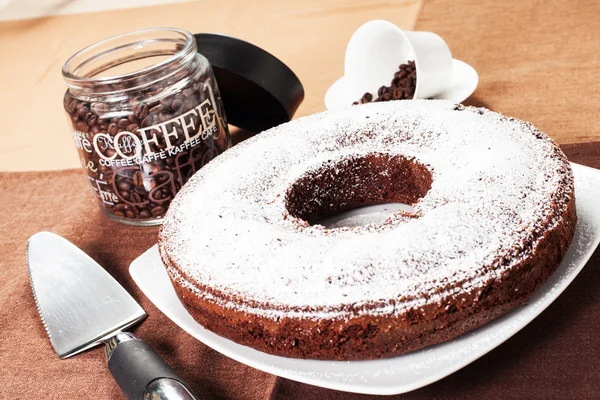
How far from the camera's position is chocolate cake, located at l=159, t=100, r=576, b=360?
0.83 m

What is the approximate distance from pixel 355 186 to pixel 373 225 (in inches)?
10.0

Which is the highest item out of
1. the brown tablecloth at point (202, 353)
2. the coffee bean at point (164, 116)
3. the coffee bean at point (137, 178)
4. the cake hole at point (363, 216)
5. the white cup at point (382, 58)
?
the coffee bean at point (164, 116)

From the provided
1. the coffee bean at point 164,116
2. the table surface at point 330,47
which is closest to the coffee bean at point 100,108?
the coffee bean at point 164,116

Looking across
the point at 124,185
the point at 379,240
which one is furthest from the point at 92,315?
the point at 379,240

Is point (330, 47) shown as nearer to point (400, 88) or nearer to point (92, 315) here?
point (400, 88)

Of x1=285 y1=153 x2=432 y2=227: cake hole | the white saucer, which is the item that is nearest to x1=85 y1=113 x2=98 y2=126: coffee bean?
x1=285 y1=153 x2=432 y2=227: cake hole

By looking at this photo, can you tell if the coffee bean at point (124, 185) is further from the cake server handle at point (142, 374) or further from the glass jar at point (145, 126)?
the cake server handle at point (142, 374)

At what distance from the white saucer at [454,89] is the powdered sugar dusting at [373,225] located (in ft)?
1.20

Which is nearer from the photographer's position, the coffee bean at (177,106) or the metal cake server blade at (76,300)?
the metal cake server blade at (76,300)

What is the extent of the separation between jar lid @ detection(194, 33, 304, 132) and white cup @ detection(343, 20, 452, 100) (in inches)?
6.1

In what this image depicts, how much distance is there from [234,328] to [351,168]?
1.31 ft

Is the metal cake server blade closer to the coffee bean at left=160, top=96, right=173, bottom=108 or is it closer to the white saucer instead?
the coffee bean at left=160, top=96, right=173, bottom=108

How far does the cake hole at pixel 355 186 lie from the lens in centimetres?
113

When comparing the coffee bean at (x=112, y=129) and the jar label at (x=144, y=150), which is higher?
the coffee bean at (x=112, y=129)
